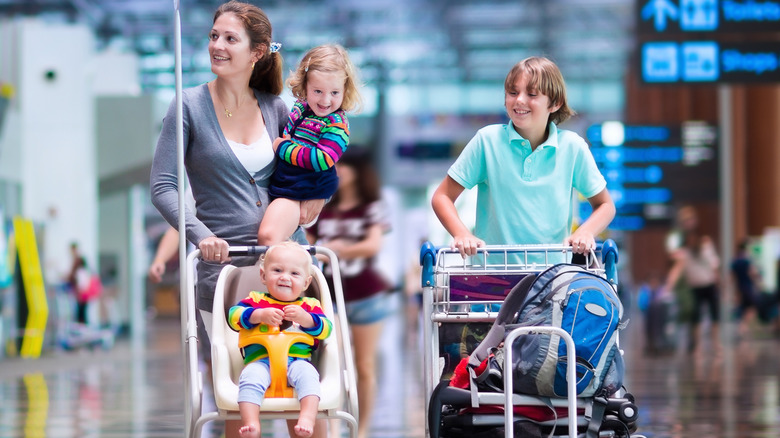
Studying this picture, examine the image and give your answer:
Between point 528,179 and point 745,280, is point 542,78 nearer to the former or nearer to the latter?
point 528,179

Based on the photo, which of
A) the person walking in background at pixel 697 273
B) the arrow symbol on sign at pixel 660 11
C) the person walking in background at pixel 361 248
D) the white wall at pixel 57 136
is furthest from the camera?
the white wall at pixel 57 136

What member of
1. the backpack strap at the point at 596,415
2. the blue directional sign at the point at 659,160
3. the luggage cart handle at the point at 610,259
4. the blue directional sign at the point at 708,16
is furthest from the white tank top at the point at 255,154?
the blue directional sign at the point at 659,160

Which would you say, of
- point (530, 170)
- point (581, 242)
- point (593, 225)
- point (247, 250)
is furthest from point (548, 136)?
point (247, 250)

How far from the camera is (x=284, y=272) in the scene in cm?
A: 338

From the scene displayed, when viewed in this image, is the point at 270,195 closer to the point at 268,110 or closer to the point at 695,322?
the point at 268,110

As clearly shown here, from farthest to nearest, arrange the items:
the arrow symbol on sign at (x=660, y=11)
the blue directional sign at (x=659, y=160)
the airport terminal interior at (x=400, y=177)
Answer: the blue directional sign at (x=659, y=160) → the arrow symbol on sign at (x=660, y=11) → the airport terminal interior at (x=400, y=177)

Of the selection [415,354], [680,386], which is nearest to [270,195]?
[680,386]

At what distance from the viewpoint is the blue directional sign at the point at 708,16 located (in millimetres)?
10094

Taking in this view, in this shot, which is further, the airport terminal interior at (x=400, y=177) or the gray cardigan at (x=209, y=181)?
the airport terminal interior at (x=400, y=177)

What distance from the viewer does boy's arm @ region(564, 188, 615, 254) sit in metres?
3.43

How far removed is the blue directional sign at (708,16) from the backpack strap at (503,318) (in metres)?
7.57

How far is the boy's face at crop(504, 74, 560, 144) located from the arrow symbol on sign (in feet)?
23.8

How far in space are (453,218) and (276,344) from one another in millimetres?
787

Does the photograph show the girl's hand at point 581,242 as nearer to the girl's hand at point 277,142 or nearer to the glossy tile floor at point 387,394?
the girl's hand at point 277,142
